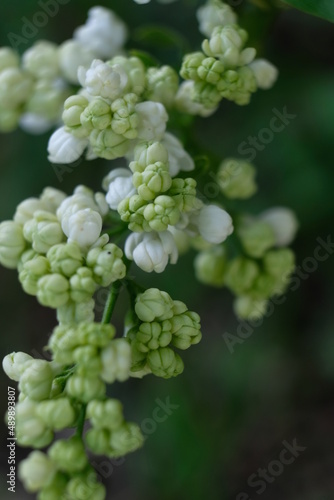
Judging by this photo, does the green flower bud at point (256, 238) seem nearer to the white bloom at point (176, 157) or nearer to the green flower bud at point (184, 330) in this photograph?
the white bloom at point (176, 157)

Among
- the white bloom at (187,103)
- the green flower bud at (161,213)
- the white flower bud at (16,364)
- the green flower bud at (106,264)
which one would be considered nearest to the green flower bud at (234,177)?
the white bloom at (187,103)

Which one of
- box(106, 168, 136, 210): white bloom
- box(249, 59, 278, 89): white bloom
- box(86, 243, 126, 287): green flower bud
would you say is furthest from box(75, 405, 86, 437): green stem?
box(249, 59, 278, 89): white bloom

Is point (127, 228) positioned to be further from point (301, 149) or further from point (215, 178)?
point (301, 149)

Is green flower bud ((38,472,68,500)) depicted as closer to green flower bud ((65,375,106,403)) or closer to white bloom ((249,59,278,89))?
green flower bud ((65,375,106,403))

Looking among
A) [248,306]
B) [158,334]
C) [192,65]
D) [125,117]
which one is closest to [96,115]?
[125,117]

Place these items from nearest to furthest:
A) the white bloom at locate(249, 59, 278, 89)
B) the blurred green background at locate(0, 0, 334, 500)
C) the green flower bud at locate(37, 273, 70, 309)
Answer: the green flower bud at locate(37, 273, 70, 309) → the white bloom at locate(249, 59, 278, 89) → the blurred green background at locate(0, 0, 334, 500)

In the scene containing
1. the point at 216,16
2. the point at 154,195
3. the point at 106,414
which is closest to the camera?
the point at 106,414

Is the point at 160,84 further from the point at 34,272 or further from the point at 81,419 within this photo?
the point at 81,419
